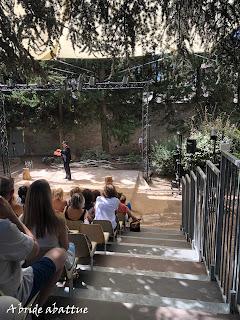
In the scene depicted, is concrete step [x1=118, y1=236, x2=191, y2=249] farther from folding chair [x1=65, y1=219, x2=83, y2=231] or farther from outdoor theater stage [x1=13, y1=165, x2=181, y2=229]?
outdoor theater stage [x1=13, y1=165, x2=181, y2=229]

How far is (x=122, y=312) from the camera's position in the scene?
218 cm

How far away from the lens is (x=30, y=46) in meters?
4.17

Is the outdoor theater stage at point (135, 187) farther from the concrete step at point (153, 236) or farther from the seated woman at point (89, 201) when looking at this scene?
the seated woman at point (89, 201)

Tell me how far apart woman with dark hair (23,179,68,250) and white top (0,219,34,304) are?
0.57m

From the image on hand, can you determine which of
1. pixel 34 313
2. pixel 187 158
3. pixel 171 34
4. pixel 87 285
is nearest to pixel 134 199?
pixel 187 158

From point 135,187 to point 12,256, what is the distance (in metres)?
9.17

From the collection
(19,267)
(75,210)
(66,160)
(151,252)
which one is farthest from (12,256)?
(66,160)

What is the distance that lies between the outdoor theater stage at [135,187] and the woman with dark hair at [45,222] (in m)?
5.69

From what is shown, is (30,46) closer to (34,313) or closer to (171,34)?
(171,34)

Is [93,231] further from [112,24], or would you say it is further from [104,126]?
[104,126]

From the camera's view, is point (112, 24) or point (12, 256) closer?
point (12, 256)

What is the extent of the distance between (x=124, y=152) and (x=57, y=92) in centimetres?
415

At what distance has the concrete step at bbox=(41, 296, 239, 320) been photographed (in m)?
2.11

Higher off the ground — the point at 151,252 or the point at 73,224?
the point at 73,224
